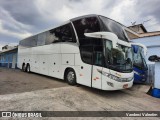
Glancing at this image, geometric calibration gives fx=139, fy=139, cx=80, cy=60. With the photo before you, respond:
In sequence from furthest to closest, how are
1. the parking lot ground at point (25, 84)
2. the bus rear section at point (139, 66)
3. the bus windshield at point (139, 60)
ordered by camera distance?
the bus windshield at point (139, 60)
the bus rear section at point (139, 66)
the parking lot ground at point (25, 84)

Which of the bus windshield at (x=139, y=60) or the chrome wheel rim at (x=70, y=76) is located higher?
the bus windshield at (x=139, y=60)

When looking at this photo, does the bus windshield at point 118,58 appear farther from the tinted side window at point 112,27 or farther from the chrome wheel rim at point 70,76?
the chrome wheel rim at point 70,76

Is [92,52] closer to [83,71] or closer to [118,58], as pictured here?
[83,71]

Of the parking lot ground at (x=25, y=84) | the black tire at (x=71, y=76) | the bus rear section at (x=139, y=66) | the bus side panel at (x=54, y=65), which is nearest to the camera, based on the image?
the parking lot ground at (x=25, y=84)

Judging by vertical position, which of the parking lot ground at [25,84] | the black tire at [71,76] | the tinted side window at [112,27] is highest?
the tinted side window at [112,27]

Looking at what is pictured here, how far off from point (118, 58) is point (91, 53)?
1.24 metres

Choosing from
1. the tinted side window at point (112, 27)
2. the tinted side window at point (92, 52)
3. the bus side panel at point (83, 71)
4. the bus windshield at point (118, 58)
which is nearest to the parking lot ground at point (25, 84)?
the bus side panel at point (83, 71)

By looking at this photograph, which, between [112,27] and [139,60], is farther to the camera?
[139,60]

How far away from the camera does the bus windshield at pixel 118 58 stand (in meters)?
5.82

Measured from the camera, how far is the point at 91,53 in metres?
6.50

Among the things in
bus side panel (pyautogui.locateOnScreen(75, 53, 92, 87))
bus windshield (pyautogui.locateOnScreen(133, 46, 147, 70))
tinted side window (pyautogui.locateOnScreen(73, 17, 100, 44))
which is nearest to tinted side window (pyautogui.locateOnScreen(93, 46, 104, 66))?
bus side panel (pyautogui.locateOnScreen(75, 53, 92, 87))

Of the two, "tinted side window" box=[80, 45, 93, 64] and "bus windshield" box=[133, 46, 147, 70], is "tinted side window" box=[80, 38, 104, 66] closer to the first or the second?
"tinted side window" box=[80, 45, 93, 64]

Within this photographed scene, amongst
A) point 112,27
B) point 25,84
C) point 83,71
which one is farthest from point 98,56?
point 25,84

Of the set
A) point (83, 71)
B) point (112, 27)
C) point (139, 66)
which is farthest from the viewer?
point (139, 66)
